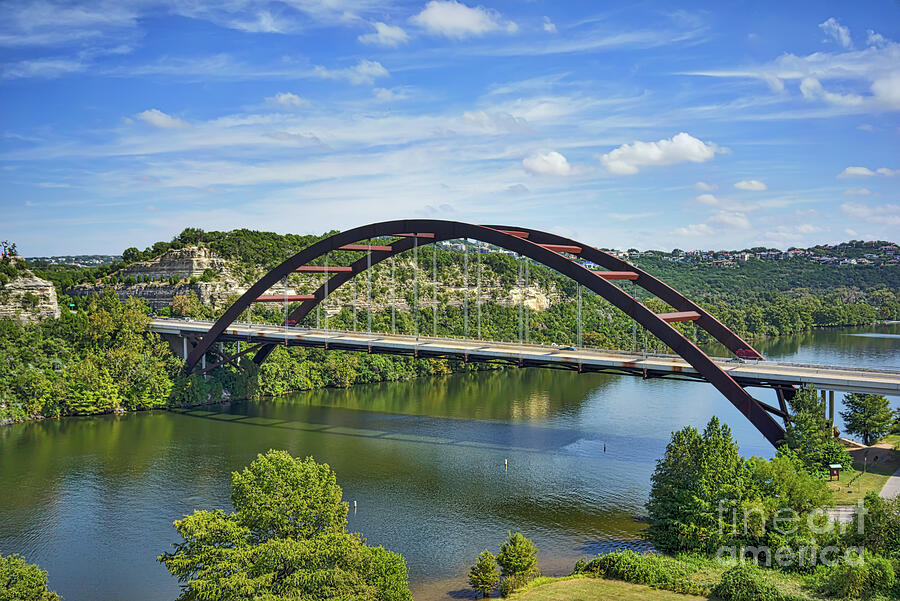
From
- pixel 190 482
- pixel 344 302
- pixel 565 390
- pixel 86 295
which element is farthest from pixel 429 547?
pixel 86 295

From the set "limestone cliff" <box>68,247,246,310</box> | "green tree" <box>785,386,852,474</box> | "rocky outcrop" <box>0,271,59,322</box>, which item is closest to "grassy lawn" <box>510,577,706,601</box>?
"green tree" <box>785,386,852,474</box>

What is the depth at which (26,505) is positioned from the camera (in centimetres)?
2672

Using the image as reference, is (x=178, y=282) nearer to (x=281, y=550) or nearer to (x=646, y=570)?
(x=281, y=550)

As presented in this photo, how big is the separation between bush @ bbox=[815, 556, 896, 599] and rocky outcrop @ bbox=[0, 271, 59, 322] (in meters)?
46.1

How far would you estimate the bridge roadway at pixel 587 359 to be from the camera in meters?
28.0

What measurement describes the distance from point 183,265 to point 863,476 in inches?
2133

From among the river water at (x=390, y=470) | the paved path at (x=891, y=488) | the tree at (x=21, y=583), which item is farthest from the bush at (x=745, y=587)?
the tree at (x=21, y=583)

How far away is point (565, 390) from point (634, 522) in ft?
84.7

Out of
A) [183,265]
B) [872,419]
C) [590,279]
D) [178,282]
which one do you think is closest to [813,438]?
[872,419]

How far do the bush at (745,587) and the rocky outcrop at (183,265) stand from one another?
5375 centimetres

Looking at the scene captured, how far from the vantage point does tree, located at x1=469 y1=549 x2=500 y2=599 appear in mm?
19625

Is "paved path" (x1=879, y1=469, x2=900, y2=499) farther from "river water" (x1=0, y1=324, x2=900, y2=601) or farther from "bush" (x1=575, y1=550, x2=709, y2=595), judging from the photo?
"bush" (x1=575, y1=550, x2=709, y2=595)

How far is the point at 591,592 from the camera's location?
18.1 meters

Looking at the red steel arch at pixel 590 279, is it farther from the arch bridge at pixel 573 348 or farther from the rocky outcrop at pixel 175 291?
the rocky outcrop at pixel 175 291
